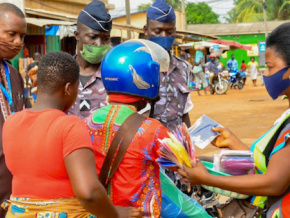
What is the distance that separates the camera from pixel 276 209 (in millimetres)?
2535

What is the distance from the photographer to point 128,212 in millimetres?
2562

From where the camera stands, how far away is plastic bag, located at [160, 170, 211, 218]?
2.80 metres

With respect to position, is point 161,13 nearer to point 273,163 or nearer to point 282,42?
point 282,42

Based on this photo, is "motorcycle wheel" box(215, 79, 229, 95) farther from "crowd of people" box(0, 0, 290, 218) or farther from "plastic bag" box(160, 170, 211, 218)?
"plastic bag" box(160, 170, 211, 218)

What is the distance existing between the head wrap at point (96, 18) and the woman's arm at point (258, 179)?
206 cm

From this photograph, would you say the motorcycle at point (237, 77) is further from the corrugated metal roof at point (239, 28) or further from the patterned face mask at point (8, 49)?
the patterned face mask at point (8, 49)

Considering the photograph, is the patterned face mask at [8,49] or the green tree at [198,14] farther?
the green tree at [198,14]

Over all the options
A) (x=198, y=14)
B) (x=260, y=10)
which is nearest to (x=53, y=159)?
(x=260, y=10)

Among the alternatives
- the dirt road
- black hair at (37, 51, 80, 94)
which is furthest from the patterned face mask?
the dirt road

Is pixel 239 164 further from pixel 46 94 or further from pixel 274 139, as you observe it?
pixel 46 94

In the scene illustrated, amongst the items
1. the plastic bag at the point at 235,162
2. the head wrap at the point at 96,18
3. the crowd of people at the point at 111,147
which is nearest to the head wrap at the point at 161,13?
the head wrap at the point at 96,18

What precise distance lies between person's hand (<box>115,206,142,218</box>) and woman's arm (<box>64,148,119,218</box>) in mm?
168

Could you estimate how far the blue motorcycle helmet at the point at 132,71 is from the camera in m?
2.70

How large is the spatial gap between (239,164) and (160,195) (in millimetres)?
457
